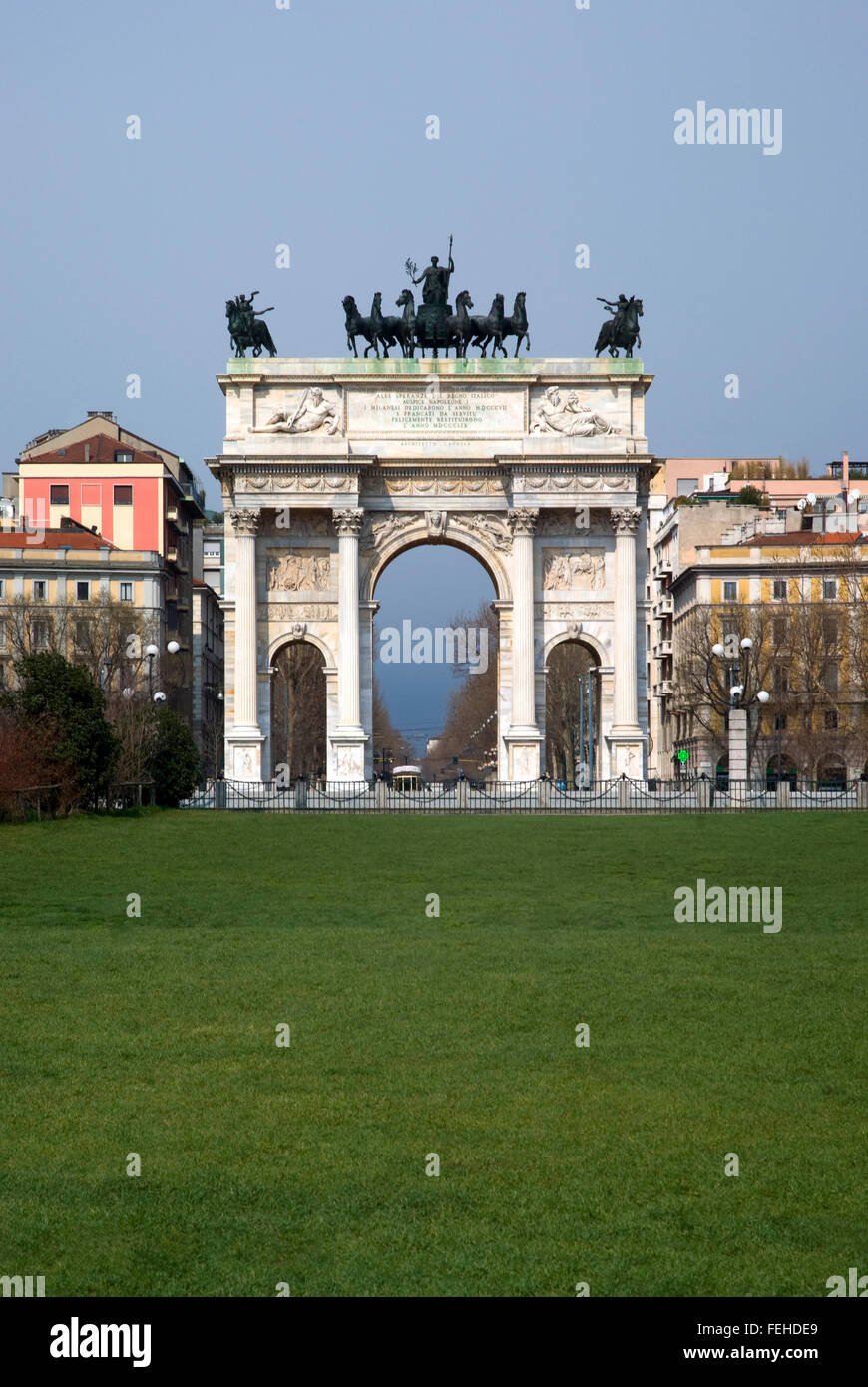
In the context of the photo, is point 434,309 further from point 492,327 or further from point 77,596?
point 77,596

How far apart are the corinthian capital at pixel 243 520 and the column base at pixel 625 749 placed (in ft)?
42.2

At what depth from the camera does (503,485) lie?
54.9 metres

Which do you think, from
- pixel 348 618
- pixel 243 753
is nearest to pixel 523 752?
pixel 348 618

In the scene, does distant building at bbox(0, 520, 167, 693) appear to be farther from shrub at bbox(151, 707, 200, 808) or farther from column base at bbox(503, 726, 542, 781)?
shrub at bbox(151, 707, 200, 808)

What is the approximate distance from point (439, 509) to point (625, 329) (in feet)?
26.7

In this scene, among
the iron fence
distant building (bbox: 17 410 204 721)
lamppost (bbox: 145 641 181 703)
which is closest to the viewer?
the iron fence

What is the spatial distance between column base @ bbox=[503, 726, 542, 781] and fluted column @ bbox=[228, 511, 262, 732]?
7961 mm

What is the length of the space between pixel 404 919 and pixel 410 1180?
9.68 m

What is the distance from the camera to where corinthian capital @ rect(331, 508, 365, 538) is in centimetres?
5425

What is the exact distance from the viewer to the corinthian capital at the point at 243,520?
179ft

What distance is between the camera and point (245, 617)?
180ft

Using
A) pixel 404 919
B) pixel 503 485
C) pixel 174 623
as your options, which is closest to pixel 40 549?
pixel 174 623

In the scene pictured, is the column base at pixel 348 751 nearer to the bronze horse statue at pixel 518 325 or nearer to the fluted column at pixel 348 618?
the fluted column at pixel 348 618

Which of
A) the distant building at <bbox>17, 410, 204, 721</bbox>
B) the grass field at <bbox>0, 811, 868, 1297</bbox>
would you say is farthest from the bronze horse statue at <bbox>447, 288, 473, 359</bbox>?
the grass field at <bbox>0, 811, 868, 1297</bbox>
